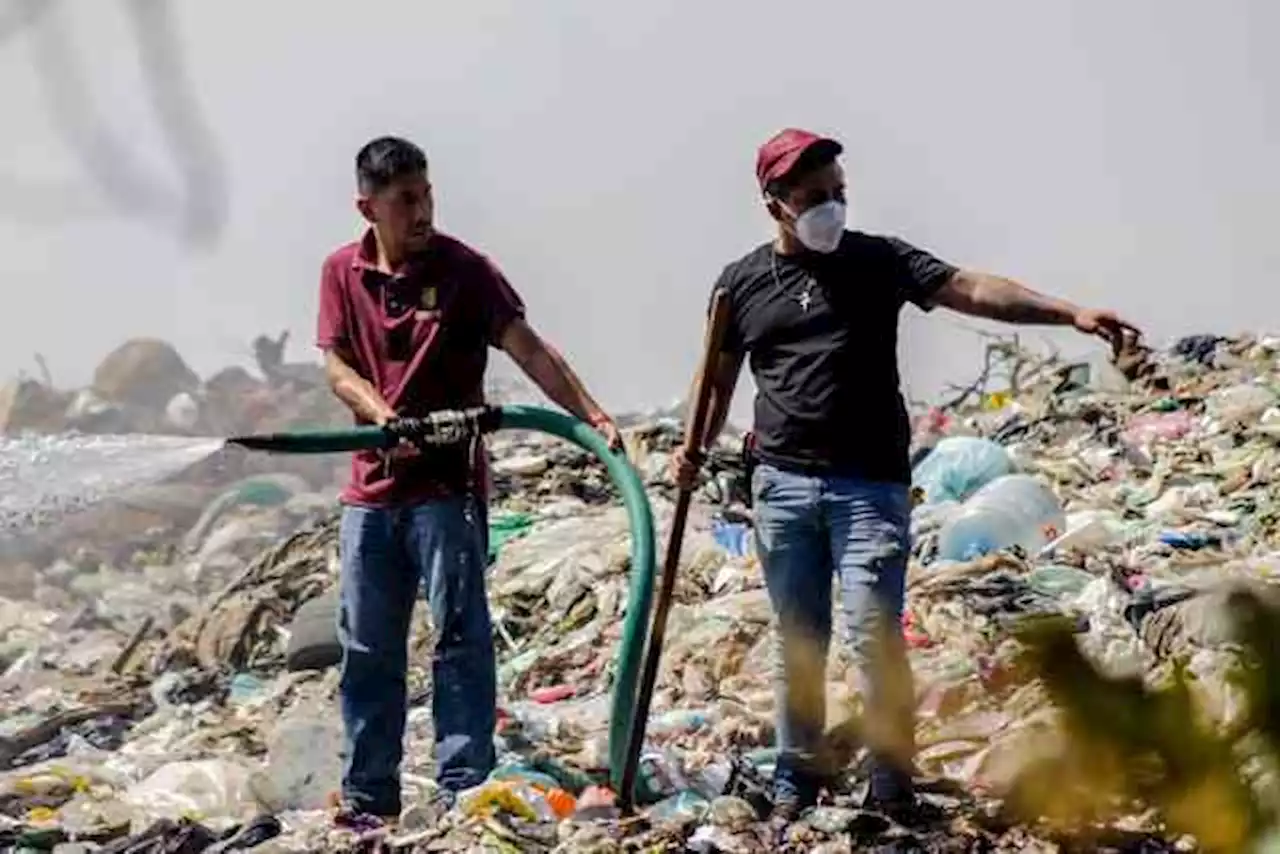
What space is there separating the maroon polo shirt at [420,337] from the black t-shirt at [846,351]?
0.63m

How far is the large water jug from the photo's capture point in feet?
23.4

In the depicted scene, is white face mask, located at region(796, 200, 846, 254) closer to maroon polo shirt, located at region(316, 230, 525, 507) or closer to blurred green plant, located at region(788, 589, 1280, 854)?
maroon polo shirt, located at region(316, 230, 525, 507)

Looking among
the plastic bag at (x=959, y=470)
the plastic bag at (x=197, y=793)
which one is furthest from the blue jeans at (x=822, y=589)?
the plastic bag at (x=959, y=470)

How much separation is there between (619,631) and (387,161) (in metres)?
2.96

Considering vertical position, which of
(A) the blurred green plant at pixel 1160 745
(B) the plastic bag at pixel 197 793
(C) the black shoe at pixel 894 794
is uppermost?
(A) the blurred green plant at pixel 1160 745

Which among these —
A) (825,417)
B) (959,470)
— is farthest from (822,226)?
(959,470)

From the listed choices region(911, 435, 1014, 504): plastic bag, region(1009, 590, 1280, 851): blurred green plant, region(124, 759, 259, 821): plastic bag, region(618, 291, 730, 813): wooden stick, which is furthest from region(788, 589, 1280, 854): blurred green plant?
region(911, 435, 1014, 504): plastic bag

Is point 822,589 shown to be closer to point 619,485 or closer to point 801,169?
point 619,485

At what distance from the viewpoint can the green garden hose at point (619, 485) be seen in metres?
4.09

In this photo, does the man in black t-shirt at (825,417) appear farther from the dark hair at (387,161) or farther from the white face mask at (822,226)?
the dark hair at (387,161)

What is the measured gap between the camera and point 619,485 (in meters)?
4.39

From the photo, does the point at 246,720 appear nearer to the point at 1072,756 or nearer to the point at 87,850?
the point at 87,850

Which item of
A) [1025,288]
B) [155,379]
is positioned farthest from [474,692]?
[155,379]

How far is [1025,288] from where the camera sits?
3.95 m
